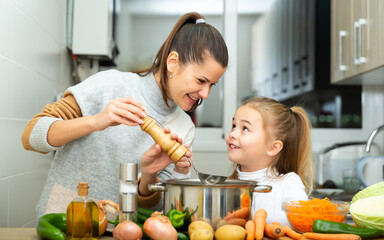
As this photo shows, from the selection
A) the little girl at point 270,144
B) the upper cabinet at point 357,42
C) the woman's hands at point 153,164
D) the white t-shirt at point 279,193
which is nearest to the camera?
the woman's hands at point 153,164

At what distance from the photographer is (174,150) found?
1066 millimetres

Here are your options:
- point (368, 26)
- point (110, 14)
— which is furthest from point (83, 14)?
point (368, 26)

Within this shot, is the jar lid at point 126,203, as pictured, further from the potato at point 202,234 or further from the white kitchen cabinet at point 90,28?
the white kitchen cabinet at point 90,28

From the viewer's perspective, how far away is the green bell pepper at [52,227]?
3.02 feet

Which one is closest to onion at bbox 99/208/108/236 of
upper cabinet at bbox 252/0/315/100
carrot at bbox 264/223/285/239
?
carrot at bbox 264/223/285/239

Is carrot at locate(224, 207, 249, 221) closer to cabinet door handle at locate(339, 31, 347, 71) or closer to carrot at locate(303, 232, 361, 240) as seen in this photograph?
carrot at locate(303, 232, 361, 240)

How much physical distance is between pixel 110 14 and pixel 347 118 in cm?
187

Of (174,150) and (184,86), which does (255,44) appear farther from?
(174,150)

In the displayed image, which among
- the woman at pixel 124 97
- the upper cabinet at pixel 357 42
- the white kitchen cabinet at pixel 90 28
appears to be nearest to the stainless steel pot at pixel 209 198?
the woman at pixel 124 97

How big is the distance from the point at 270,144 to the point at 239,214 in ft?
2.16

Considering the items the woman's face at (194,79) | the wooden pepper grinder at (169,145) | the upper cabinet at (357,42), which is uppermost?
the upper cabinet at (357,42)

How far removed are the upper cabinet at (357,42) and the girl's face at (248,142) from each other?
39.9 inches

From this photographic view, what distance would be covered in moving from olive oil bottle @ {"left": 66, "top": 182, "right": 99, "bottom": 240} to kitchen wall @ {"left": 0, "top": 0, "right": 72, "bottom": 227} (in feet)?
2.37

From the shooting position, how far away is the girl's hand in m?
1.09
